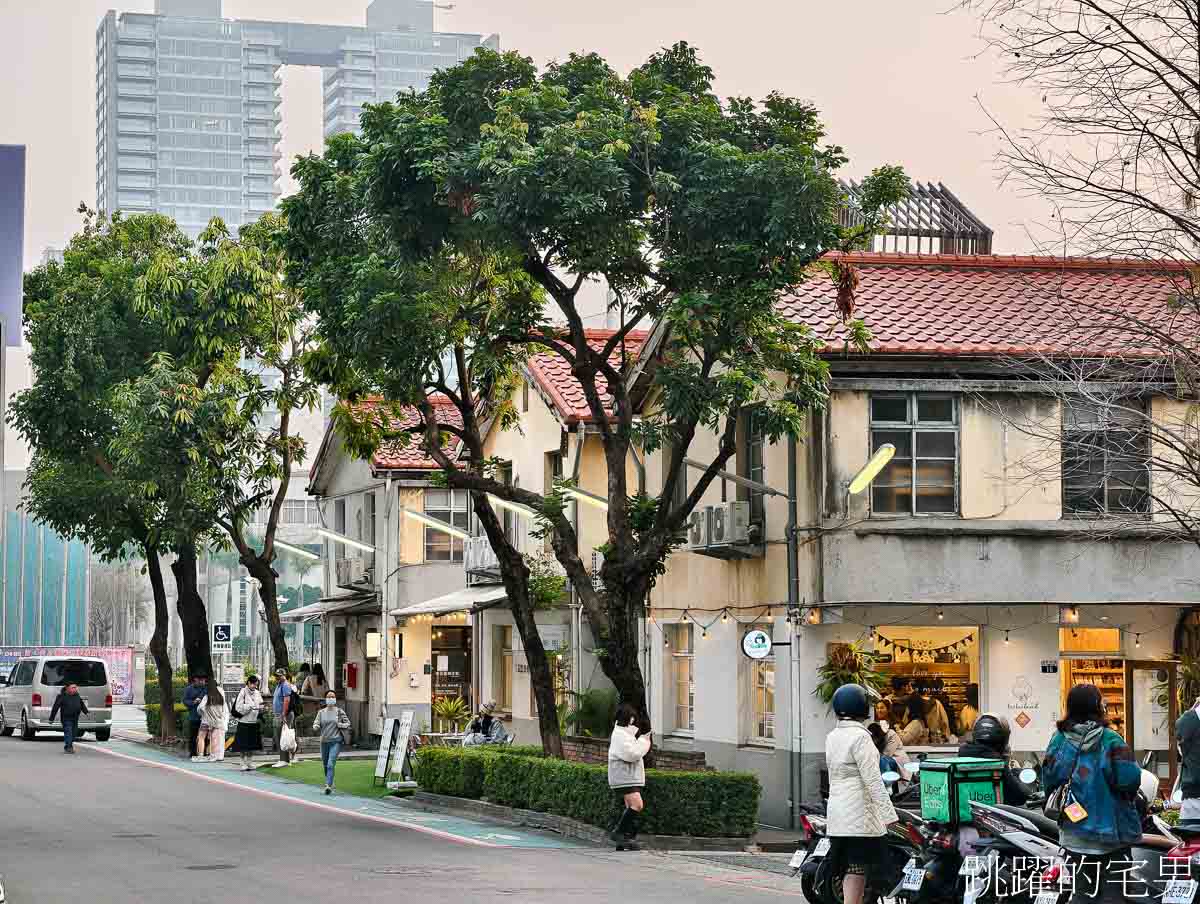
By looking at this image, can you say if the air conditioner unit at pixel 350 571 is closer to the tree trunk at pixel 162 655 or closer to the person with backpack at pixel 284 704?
the tree trunk at pixel 162 655

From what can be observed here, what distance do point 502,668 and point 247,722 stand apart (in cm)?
661

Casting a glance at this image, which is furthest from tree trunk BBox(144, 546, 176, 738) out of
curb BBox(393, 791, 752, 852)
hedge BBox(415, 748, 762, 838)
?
hedge BBox(415, 748, 762, 838)

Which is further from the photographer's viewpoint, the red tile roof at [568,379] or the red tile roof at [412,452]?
the red tile roof at [412,452]

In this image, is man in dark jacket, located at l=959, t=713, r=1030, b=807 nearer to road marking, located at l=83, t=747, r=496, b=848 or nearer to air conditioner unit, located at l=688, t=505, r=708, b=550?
road marking, located at l=83, t=747, r=496, b=848

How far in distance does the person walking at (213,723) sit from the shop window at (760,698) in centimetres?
1542

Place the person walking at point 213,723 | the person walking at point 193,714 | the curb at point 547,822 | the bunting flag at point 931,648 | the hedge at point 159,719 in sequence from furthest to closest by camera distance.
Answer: the hedge at point 159,719 < the person walking at point 193,714 < the person walking at point 213,723 < the bunting flag at point 931,648 < the curb at point 547,822

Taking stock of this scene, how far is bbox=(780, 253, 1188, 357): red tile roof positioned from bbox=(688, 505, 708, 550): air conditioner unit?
3404mm

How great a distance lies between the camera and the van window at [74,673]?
4700cm

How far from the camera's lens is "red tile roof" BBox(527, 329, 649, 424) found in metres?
34.2

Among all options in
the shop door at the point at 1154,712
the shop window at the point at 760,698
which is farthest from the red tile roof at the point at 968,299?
the shop door at the point at 1154,712

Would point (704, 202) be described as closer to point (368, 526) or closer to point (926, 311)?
point (926, 311)

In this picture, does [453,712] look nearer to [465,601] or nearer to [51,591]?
[465,601]

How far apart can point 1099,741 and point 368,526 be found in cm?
3696

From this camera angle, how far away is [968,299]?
27328 mm
